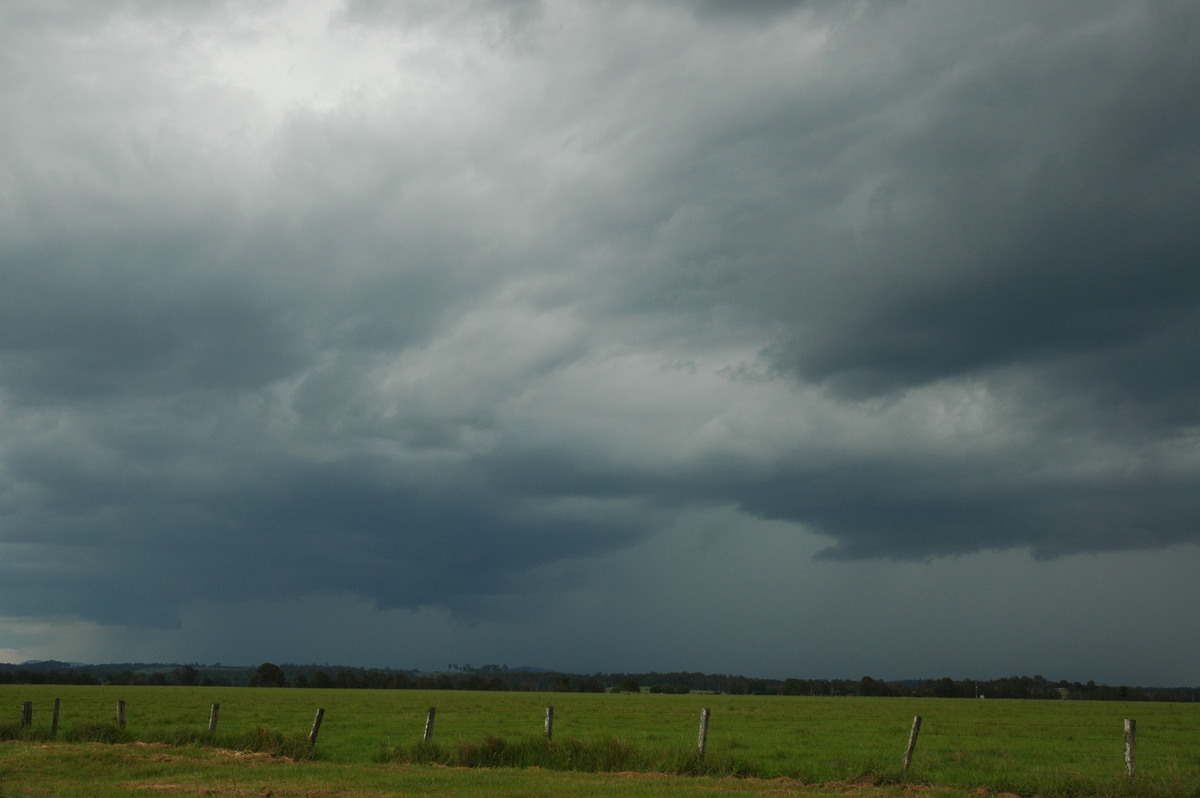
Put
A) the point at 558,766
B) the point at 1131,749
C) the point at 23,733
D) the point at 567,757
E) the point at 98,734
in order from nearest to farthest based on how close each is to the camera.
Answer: the point at 1131,749
the point at 558,766
the point at 567,757
the point at 98,734
the point at 23,733

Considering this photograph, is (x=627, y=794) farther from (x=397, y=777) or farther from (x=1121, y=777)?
(x=1121, y=777)

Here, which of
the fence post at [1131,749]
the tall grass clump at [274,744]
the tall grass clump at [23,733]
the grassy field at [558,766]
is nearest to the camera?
the fence post at [1131,749]

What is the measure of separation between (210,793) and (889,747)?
3314 cm

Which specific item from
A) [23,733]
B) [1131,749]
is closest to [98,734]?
[23,733]

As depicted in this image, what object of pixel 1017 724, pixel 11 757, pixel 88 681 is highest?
pixel 11 757

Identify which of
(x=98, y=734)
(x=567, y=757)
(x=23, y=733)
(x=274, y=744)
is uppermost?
(x=567, y=757)

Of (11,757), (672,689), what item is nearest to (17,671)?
(672,689)

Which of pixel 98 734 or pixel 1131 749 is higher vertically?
pixel 1131 749

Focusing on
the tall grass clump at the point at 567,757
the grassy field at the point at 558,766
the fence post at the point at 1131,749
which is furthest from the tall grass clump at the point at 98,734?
the fence post at the point at 1131,749

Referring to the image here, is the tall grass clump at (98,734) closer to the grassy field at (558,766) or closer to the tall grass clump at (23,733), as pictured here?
the grassy field at (558,766)

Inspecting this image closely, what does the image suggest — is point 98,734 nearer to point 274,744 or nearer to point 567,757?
→ point 274,744

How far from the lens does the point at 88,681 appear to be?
177 meters

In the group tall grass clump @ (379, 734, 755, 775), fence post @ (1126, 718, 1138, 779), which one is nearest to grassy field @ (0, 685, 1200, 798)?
tall grass clump @ (379, 734, 755, 775)

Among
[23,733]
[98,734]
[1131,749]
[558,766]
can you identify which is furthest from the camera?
[23,733]
